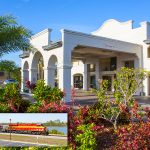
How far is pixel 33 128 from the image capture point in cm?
502

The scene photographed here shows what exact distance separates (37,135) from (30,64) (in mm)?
25322

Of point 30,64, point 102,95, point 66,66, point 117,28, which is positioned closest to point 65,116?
point 102,95

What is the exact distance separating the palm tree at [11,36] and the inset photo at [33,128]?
6444mm

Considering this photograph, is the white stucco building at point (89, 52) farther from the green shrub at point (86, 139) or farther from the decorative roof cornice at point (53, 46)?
the green shrub at point (86, 139)

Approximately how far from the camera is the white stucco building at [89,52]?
2300 centimetres

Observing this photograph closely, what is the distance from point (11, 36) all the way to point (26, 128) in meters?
6.77

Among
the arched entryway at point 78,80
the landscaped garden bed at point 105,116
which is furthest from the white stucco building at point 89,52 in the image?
the landscaped garden bed at point 105,116

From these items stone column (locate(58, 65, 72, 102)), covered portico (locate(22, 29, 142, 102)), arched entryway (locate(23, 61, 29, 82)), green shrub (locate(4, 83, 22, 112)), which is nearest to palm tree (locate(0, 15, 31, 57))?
green shrub (locate(4, 83, 22, 112))

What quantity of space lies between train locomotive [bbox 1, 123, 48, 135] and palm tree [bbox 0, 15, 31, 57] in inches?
256

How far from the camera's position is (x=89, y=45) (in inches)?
968

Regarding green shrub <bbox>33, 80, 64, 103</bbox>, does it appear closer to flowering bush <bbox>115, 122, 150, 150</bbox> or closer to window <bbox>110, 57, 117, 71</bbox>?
flowering bush <bbox>115, 122, 150, 150</bbox>

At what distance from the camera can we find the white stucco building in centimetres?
2300

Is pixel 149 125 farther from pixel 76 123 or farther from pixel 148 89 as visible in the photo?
pixel 148 89

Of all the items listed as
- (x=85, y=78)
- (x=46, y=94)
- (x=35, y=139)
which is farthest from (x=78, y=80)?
(x=35, y=139)
